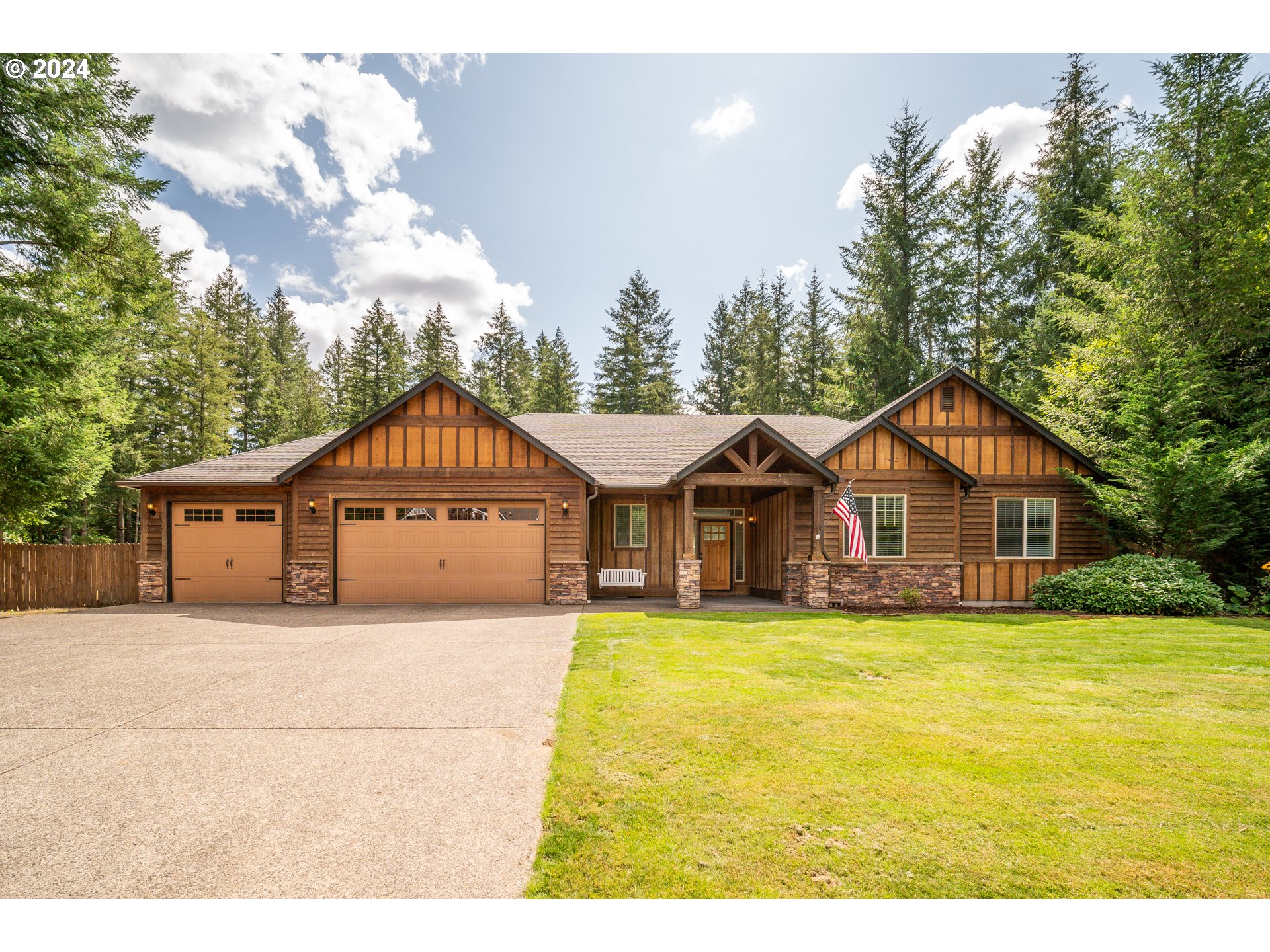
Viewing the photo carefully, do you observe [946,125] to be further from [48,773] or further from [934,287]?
[48,773]

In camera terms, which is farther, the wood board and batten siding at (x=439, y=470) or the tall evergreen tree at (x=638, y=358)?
the tall evergreen tree at (x=638, y=358)

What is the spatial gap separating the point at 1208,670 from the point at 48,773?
→ 11224mm

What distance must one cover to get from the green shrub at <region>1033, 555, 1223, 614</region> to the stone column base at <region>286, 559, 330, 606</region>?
16.2 metres

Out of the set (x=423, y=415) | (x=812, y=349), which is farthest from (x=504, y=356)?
(x=423, y=415)

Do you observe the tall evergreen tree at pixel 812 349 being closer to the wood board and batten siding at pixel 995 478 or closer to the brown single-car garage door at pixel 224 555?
the wood board and batten siding at pixel 995 478

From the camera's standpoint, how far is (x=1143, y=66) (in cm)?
1463

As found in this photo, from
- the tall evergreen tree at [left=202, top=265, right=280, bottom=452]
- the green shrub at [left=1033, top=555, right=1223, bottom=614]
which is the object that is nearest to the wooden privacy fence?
the tall evergreen tree at [left=202, top=265, right=280, bottom=452]

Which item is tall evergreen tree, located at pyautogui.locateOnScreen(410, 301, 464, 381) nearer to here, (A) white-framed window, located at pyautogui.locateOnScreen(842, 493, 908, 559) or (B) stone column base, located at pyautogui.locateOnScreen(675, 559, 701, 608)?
(B) stone column base, located at pyautogui.locateOnScreen(675, 559, 701, 608)

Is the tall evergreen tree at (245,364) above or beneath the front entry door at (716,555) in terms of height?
above

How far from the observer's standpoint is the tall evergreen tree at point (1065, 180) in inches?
809

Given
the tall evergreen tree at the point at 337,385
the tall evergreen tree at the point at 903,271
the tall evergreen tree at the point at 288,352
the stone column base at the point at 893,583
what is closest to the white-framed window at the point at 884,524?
the stone column base at the point at 893,583

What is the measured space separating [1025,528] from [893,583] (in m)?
4.15

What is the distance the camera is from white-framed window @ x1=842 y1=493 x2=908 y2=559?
12.8 m

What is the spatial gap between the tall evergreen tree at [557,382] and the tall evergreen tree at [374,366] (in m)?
8.20
